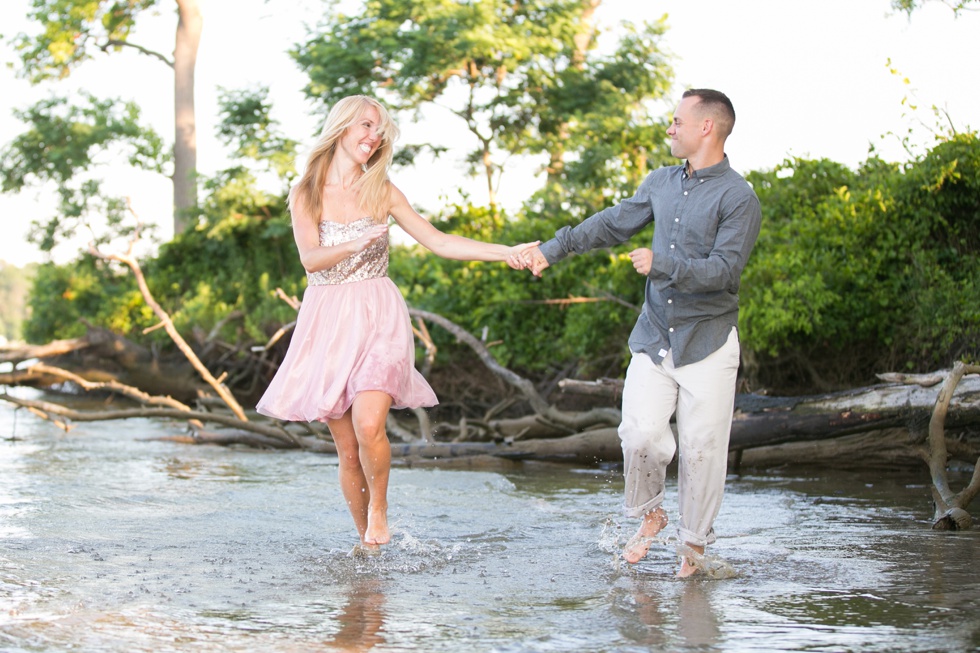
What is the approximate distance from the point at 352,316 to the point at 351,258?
12.1 inches

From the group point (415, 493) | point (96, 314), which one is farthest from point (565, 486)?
point (96, 314)

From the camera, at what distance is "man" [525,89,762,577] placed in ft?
17.3

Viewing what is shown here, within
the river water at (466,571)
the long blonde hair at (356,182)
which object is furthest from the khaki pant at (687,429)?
the long blonde hair at (356,182)

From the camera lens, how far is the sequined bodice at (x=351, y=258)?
598 centimetres

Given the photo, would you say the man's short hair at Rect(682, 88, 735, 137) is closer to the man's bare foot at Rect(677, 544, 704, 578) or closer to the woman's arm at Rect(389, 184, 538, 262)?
the woman's arm at Rect(389, 184, 538, 262)

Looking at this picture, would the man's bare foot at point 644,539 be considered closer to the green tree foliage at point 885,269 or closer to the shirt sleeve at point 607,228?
the shirt sleeve at point 607,228

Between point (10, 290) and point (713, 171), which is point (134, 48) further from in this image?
point (10, 290)

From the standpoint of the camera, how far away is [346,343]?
597 cm

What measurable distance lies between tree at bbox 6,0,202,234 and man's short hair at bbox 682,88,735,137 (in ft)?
73.8

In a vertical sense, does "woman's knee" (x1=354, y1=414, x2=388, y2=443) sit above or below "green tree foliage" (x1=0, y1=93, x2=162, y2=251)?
below

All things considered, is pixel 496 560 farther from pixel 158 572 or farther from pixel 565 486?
pixel 565 486

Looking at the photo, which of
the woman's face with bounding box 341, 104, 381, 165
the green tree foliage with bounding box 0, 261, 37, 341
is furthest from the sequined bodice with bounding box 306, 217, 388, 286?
the green tree foliage with bounding box 0, 261, 37, 341

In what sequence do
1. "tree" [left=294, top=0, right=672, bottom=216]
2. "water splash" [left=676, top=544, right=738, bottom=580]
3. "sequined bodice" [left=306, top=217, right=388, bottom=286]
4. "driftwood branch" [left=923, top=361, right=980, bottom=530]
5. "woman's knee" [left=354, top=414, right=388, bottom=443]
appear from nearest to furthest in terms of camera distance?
"water splash" [left=676, top=544, right=738, bottom=580] → "woman's knee" [left=354, top=414, right=388, bottom=443] → "sequined bodice" [left=306, top=217, right=388, bottom=286] → "driftwood branch" [left=923, top=361, right=980, bottom=530] → "tree" [left=294, top=0, right=672, bottom=216]

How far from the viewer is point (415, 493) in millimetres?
8492
